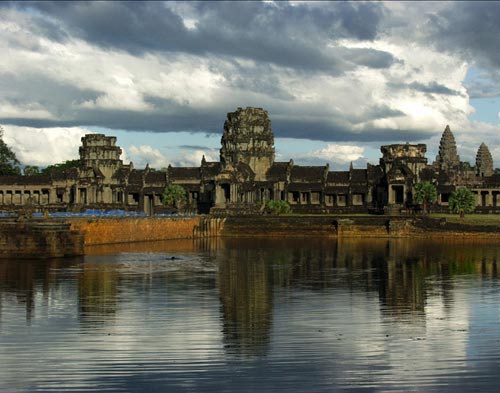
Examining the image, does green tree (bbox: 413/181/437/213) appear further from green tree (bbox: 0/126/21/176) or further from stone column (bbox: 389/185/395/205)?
green tree (bbox: 0/126/21/176)

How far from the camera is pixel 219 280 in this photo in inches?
2180

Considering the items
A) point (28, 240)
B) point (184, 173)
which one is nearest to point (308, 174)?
point (184, 173)

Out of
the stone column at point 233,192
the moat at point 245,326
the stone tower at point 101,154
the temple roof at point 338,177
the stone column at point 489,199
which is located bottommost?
the moat at point 245,326

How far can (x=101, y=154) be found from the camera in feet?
522

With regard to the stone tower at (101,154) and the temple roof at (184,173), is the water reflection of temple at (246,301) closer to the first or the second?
the temple roof at (184,173)

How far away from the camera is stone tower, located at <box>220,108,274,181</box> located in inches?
5994

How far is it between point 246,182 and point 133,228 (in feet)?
169

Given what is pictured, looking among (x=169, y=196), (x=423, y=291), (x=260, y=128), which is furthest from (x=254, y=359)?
(x=260, y=128)

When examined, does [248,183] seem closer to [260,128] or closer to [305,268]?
[260,128]

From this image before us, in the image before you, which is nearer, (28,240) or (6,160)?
(28,240)

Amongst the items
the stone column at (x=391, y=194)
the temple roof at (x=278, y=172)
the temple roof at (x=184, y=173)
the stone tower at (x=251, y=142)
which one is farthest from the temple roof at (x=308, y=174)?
the temple roof at (x=184, y=173)

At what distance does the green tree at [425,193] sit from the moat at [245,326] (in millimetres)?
63699

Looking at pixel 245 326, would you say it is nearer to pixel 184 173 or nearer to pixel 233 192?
pixel 233 192

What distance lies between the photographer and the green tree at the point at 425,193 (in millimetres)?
132375
